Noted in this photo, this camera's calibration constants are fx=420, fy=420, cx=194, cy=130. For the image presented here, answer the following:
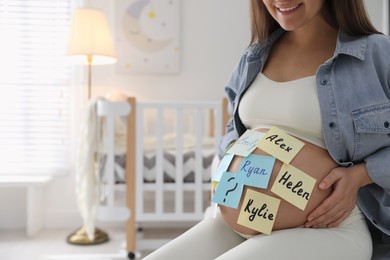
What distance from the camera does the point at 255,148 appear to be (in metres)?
0.80

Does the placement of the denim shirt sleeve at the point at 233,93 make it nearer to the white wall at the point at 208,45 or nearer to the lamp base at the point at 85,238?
the lamp base at the point at 85,238

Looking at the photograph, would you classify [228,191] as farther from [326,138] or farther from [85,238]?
[85,238]

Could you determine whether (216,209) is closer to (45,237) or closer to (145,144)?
(145,144)

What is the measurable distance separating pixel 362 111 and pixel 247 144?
219 mm

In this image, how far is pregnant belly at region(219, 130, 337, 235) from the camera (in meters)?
0.74

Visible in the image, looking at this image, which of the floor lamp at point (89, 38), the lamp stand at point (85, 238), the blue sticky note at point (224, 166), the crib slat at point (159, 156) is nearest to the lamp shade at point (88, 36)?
the floor lamp at point (89, 38)

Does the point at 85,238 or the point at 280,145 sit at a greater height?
the point at 280,145

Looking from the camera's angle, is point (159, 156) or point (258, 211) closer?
point (258, 211)

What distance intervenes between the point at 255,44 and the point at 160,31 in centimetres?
230

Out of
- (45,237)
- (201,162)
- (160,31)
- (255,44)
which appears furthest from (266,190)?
(160,31)

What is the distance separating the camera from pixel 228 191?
2.61ft

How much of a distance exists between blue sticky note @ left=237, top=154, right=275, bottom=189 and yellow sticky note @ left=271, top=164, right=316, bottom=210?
0.07 feet

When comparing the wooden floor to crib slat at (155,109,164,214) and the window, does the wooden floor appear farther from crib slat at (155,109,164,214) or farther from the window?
the window

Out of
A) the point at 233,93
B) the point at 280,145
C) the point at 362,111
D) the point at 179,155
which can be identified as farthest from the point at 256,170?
the point at 179,155
